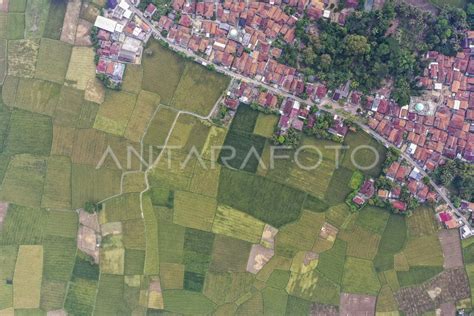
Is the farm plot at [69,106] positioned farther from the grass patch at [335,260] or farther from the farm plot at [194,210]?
the grass patch at [335,260]

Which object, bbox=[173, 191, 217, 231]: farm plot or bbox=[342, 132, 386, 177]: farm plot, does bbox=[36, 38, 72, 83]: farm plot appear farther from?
bbox=[342, 132, 386, 177]: farm plot

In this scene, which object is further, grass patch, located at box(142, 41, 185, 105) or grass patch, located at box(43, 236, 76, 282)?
grass patch, located at box(43, 236, 76, 282)

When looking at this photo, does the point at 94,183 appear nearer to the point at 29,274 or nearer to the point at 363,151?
the point at 29,274

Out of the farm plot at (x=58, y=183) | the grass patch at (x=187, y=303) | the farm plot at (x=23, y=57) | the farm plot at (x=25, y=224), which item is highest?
the farm plot at (x=23, y=57)

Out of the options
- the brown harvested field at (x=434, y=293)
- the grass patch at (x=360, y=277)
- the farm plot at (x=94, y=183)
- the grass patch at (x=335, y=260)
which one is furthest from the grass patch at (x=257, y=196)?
the brown harvested field at (x=434, y=293)

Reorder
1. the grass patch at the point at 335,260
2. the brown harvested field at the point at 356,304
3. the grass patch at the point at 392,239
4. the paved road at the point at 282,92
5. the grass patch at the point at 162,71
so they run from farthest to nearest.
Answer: the grass patch at the point at 162,71, the brown harvested field at the point at 356,304, the grass patch at the point at 335,260, the grass patch at the point at 392,239, the paved road at the point at 282,92

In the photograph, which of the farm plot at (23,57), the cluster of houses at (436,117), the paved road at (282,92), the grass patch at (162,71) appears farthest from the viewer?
the farm plot at (23,57)

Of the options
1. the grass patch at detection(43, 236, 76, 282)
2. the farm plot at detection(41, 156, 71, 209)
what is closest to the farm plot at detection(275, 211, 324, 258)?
the grass patch at detection(43, 236, 76, 282)
